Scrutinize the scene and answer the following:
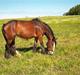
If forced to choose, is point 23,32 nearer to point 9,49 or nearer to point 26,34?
point 26,34

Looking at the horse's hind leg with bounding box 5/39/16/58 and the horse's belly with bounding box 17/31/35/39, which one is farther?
the horse's belly with bounding box 17/31/35/39

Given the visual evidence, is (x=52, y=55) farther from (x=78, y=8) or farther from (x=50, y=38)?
(x=78, y=8)

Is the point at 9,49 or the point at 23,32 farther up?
the point at 23,32

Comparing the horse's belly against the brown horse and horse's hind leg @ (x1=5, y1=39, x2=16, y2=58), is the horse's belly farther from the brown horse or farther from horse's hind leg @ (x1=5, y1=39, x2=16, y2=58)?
horse's hind leg @ (x1=5, y1=39, x2=16, y2=58)


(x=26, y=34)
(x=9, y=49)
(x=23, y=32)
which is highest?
(x=23, y=32)

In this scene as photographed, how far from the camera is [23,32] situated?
45.1ft

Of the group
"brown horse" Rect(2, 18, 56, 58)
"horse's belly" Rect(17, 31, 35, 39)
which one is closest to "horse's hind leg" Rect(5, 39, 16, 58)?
"brown horse" Rect(2, 18, 56, 58)

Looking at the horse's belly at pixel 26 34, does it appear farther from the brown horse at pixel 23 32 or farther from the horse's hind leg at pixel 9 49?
the horse's hind leg at pixel 9 49

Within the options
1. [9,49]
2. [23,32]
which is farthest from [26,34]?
[9,49]

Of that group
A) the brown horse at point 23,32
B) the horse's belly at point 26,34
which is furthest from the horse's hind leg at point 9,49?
the horse's belly at point 26,34

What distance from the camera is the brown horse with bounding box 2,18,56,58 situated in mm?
13266

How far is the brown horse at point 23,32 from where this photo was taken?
13.3 m

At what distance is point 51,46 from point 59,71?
12.1ft

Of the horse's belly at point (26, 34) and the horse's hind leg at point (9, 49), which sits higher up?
the horse's belly at point (26, 34)
